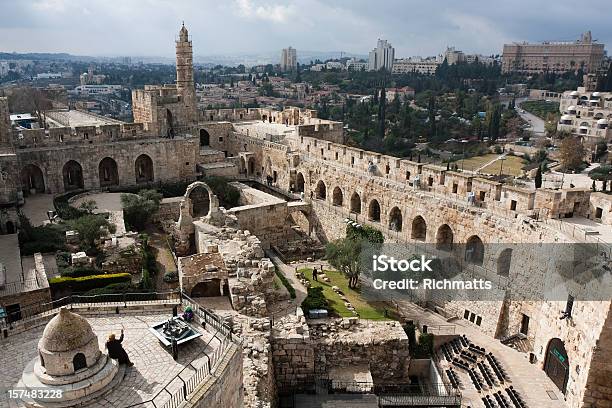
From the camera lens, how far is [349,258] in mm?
18203

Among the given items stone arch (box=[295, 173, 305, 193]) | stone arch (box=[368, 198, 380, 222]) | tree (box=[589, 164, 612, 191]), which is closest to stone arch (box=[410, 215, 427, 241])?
stone arch (box=[368, 198, 380, 222])

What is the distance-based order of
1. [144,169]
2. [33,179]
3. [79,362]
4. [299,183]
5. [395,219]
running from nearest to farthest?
[79,362], [395,219], [33,179], [299,183], [144,169]

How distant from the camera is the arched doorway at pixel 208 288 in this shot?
52.4 feet

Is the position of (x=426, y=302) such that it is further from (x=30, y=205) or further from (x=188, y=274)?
(x=30, y=205)

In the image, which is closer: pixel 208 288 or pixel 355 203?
pixel 208 288

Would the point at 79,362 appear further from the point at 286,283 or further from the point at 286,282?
the point at 286,282

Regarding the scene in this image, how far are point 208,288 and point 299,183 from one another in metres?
11.5

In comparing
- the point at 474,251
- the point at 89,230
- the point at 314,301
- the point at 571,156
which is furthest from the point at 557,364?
the point at 571,156

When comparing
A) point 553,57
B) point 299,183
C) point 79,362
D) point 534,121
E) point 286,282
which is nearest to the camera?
point 79,362

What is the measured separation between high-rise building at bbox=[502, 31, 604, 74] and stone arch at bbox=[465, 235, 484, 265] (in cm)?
15740

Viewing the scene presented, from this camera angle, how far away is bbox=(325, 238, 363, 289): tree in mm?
18234

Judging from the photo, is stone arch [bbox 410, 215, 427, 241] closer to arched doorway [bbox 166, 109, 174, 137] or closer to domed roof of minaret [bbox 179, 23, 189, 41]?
arched doorway [bbox 166, 109, 174, 137]

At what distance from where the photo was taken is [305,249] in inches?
894

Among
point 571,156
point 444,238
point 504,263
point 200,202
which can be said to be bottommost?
point 571,156
